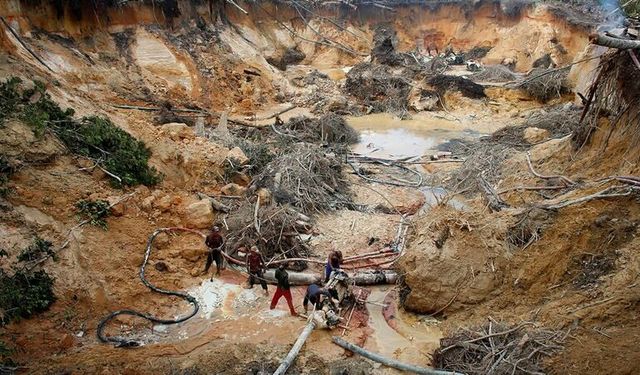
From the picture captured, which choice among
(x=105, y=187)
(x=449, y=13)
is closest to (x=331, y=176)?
(x=105, y=187)

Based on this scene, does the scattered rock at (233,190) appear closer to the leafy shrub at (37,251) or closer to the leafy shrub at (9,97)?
the leafy shrub at (37,251)

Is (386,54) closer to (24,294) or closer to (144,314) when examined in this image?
(144,314)

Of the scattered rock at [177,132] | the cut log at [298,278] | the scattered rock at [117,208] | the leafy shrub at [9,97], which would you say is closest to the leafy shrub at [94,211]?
the scattered rock at [117,208]

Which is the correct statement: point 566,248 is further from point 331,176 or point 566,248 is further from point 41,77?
point 41,77

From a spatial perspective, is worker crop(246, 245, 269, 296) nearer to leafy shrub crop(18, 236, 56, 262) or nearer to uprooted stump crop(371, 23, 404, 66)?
leafy shrub crop(18, 236, 56, 262)

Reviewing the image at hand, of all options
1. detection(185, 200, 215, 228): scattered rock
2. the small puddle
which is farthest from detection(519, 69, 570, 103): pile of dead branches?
detection(185, 200, 215, 228): scattered rock
